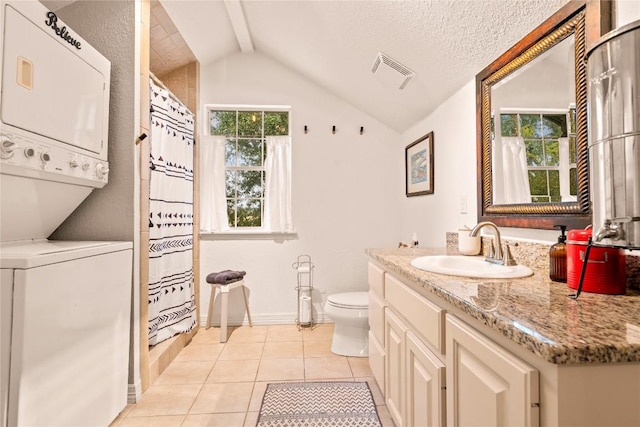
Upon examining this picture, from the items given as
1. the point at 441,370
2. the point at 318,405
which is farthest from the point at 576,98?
the point at 318,405

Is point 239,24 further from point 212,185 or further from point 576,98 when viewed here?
point 576,98

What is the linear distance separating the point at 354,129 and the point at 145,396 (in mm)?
2708

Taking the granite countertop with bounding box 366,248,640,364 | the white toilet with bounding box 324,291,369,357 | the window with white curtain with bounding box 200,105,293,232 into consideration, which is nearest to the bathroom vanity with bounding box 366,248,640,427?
the granite countertop with bounding box 366,248,640,364

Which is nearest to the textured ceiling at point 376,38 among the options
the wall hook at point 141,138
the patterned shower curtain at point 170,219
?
the patterned shower curtain at point 170,219

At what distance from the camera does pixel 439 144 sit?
228 centimetres

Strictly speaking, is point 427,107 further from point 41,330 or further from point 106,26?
point 41,330

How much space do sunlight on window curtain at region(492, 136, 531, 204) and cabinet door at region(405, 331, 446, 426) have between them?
2.80 ft

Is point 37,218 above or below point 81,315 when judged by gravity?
above

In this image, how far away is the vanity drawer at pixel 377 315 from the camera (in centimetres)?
168

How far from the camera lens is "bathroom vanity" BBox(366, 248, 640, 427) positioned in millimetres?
559

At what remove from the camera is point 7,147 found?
1105mm

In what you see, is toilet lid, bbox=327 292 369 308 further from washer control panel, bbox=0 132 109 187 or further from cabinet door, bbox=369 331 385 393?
washer control panel, bbox=0 132 109 187

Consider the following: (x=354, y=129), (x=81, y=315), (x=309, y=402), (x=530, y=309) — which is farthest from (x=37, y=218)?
(x=354, y=129)

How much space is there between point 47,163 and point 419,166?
239 cm
